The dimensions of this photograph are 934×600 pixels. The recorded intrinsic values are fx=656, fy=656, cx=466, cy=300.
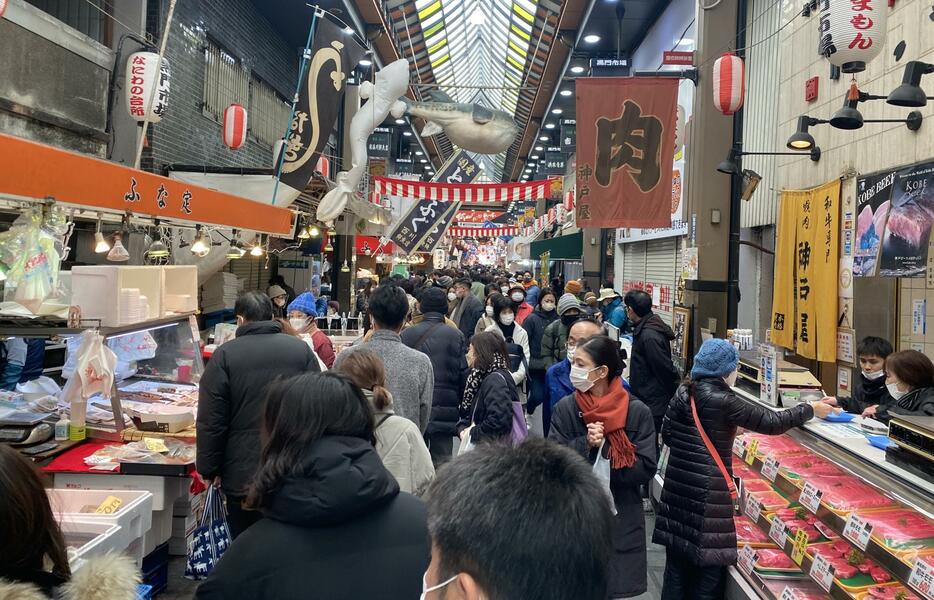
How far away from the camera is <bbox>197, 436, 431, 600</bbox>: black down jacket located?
1.63 metres

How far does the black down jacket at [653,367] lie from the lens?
21.0 ft

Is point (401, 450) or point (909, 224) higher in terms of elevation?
point (909, 224)

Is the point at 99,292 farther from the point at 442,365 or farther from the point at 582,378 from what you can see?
the point at 582,378

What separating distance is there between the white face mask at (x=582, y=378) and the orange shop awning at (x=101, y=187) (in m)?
3.32

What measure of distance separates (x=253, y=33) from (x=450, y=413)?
12.0 meters

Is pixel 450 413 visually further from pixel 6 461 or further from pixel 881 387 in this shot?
pixel 6 461

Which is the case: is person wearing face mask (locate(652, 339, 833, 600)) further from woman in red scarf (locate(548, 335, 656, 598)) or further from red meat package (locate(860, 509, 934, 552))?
red meat package (locate(860, 509, 934, 552))

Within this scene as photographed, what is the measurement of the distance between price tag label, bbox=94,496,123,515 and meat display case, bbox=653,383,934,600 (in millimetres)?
3486

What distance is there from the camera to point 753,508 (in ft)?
13.8

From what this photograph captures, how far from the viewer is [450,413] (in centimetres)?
521

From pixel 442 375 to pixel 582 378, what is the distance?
5.88 ft

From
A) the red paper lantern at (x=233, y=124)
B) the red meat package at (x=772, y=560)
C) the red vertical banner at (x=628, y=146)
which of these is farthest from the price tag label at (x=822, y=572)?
the red paper lantern at (x=233, y=124)

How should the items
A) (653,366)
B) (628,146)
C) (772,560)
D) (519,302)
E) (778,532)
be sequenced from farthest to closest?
(519,302)
(628,146)
(653,366)
(772,560)
(778,532)

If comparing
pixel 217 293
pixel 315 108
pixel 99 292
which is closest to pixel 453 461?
pixel 99 292
